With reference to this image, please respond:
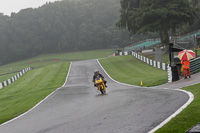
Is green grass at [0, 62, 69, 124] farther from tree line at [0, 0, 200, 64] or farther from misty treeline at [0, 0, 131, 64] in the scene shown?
misty treeline at [0, 0, 131, 64]

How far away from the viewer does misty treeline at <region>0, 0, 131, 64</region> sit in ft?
349

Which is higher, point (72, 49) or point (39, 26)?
point (39, 26)

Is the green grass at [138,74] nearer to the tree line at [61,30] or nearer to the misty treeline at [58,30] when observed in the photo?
the tree line at [61,30]

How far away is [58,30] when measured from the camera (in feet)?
366

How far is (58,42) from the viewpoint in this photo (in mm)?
111875

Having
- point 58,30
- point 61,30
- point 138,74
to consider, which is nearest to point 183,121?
point 138,74

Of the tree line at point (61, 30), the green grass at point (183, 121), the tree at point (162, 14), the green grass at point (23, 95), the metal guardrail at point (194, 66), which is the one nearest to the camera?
the green grass at point (183, 121)

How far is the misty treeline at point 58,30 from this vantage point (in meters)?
106

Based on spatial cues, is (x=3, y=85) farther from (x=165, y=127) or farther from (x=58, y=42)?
(x=58, y=42)

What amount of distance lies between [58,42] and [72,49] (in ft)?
21.2

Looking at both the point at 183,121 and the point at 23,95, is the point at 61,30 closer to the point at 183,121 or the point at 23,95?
the point at 23,95

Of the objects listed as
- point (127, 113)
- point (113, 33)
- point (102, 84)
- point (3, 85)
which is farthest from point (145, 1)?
point (113, 33)

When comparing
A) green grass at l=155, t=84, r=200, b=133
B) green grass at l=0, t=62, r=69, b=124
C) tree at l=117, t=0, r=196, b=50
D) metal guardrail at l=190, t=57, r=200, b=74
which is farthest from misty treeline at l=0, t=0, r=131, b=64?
green grass at l=155, t=84, r=200, b=133

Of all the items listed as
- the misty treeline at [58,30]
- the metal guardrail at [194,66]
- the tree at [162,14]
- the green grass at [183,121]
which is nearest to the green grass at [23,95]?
the green grass at [183,121]
